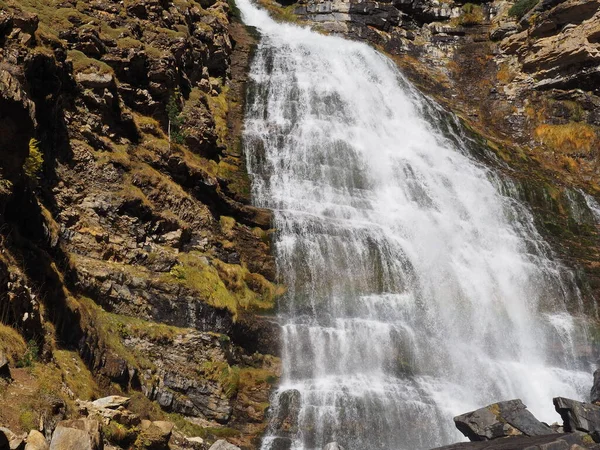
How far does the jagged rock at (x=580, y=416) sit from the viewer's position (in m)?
14.2

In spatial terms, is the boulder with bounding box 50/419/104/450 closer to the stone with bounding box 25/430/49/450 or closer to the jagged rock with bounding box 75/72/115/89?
the stone with bounding box 25/430/49/450

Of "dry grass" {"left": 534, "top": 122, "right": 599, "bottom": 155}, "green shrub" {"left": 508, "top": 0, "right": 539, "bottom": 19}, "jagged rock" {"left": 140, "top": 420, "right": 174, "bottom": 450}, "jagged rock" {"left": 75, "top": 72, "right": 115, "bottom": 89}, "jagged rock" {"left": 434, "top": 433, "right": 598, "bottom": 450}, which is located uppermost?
"green shrub" {"left": 508, "top": 0, "right": 539, "bottom": 19}

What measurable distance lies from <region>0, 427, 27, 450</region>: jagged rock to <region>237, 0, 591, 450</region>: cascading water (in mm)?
9092

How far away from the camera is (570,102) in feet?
124

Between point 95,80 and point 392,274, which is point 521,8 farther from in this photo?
point 95,80

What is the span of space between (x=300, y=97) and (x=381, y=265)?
41.6 ft

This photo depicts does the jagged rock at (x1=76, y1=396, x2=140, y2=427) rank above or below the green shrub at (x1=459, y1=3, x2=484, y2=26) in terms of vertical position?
below

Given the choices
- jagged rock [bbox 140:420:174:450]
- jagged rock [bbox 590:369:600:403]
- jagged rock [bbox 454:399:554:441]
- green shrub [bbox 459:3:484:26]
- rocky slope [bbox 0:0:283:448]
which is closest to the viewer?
jagged rock [bbox 140:420:174:450]

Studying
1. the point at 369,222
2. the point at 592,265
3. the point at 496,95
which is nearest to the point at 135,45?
the point at 369,222

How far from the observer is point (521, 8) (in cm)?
4309

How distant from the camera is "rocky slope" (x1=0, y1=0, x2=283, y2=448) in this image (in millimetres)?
10117

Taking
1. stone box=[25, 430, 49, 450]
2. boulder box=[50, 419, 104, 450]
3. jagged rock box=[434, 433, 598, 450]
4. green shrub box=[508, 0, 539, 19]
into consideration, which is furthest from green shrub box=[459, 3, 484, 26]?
stone box=[25, 430, 49, 450]

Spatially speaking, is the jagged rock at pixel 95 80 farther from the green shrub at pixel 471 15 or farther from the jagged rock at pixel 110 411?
the green shrub at pixel 471 15

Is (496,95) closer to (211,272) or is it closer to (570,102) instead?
(570,102)
